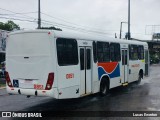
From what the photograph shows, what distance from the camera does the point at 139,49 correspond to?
19.4 m

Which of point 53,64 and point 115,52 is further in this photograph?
point 115,52

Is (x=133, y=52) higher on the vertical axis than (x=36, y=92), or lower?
higher

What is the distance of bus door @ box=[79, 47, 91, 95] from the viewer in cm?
1200

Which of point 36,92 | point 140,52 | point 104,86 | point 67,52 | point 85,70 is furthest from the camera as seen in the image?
point 140,52

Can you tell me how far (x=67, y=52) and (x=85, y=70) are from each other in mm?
1639

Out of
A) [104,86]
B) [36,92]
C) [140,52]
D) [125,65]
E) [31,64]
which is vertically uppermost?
[140,52]

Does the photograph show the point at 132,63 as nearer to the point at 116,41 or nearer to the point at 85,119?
the point at 116,41

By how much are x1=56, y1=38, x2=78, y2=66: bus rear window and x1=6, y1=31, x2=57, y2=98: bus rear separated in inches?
16.9

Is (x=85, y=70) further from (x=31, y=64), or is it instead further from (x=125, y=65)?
(x=125, y=65)

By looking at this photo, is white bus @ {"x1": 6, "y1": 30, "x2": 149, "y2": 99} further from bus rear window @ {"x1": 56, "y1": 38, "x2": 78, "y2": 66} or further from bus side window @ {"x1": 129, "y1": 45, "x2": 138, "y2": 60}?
bus side window @ {"x1": 129, "y1": 45, "x2": 138, "y2": 60}

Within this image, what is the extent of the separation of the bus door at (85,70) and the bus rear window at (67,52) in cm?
53

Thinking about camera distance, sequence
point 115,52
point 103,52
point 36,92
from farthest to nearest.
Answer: point 115,52
point 103,52
point 36,92

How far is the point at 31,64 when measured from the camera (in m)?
10.6

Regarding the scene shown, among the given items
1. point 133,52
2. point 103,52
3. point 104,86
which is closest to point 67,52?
point 103,52
